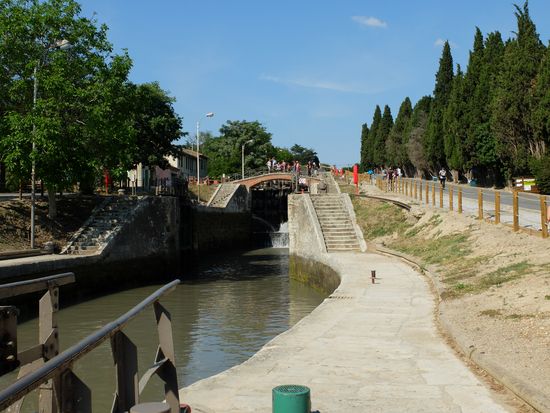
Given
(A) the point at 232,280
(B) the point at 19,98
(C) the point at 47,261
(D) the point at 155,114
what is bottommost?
(A) the point at 232,280

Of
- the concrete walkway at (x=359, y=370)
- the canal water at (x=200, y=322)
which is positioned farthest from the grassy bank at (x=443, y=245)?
the canal water at (x=200, y=322)

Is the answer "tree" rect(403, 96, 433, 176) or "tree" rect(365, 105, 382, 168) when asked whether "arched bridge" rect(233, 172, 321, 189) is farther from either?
"tree" rect(365, 105, 382, 168)

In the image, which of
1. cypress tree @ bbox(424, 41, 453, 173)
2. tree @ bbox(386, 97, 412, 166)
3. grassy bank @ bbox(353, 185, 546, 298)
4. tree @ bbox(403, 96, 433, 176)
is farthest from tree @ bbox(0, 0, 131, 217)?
tree @ bbox(386, 97, 412, 166)

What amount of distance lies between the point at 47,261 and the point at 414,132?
60.7 metres

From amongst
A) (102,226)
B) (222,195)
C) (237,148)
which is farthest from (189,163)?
(102,226)

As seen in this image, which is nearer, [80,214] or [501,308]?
[501,308]

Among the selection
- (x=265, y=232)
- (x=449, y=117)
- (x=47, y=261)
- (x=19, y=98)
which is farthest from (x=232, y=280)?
(x=449, y=117)

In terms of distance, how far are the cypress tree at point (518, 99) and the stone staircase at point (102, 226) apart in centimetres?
2928

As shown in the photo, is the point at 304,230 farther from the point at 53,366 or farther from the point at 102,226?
the point at 53,366

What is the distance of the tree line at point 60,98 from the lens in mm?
21641

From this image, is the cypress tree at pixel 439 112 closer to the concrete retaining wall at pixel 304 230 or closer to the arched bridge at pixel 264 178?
the arched bridge at pixel 264 178

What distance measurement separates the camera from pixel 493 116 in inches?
1761

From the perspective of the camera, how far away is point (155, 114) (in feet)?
148

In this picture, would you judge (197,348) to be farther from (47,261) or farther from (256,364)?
(47,261)
